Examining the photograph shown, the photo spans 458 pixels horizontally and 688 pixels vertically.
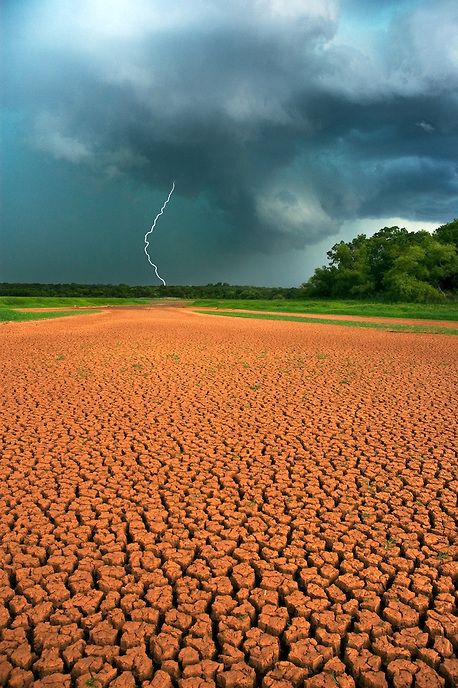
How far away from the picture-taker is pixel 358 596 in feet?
12.3

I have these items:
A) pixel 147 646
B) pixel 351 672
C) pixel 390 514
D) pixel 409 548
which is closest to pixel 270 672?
pixel 351 672

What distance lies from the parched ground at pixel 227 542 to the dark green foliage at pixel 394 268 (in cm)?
5923

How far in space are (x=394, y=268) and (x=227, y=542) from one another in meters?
69.2

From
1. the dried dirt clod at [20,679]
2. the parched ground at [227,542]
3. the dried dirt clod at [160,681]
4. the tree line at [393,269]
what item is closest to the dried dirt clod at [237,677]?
the parched ground at [227,542]

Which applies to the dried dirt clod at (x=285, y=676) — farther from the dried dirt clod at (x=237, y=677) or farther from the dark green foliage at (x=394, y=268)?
the dark green foliage at (x=394, y=268)

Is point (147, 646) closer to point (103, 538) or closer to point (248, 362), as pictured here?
point (103, 538)

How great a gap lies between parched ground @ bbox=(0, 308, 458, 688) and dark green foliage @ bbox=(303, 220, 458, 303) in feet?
194

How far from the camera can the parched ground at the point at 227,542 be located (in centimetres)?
315

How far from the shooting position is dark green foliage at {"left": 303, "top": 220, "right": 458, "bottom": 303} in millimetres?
65375

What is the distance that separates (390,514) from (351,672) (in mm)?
2224

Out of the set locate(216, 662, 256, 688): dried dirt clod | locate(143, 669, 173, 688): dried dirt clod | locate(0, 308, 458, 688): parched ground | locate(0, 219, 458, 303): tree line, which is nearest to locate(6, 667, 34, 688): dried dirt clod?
locate(0, 308, 458, 688): parched ground

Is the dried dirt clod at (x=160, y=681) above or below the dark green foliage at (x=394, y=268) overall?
below

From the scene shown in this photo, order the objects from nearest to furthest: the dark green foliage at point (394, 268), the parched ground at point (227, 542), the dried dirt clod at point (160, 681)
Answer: the dried dirt clod at point (160, 681), the parched ground at point (227, 542), the dark green foliage at point (394, 268)

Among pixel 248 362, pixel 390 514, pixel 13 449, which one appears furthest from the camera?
pixel 248 362
